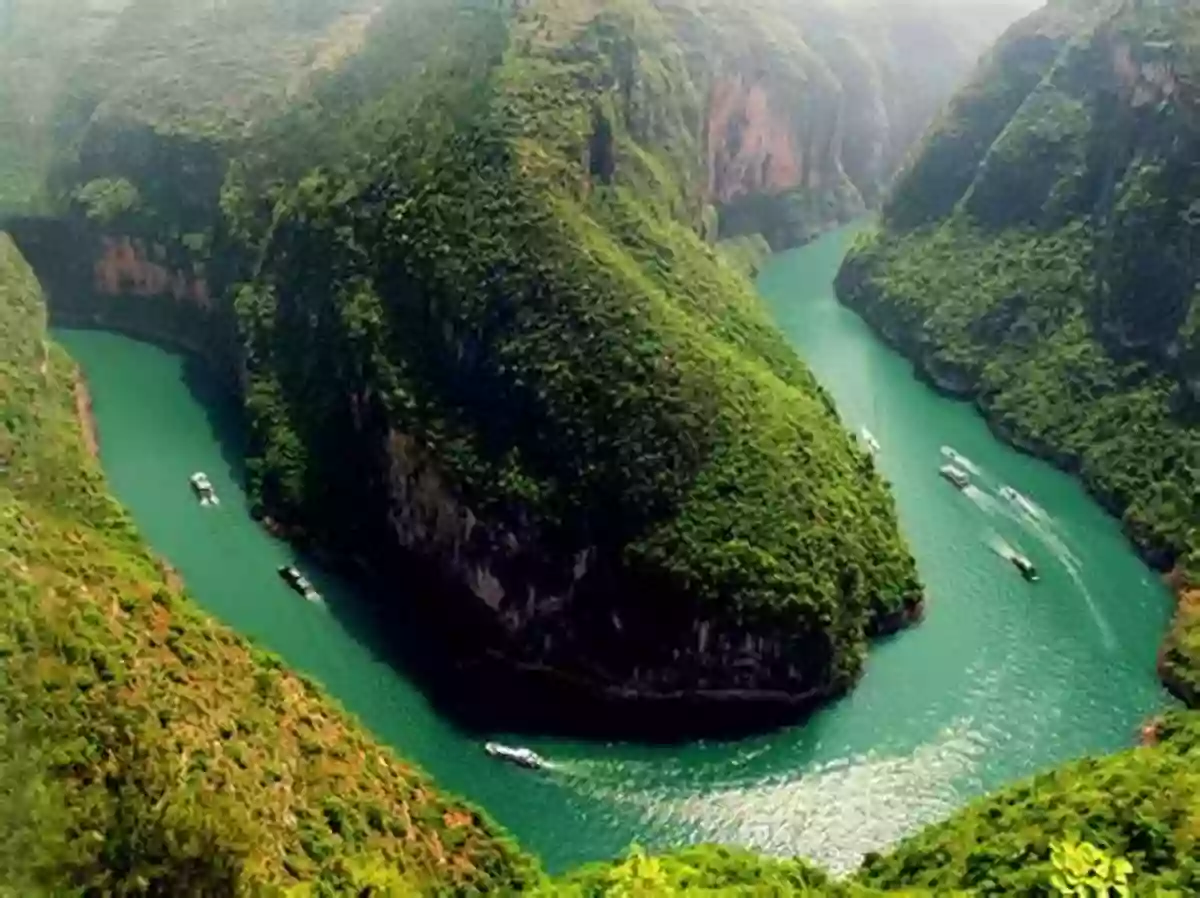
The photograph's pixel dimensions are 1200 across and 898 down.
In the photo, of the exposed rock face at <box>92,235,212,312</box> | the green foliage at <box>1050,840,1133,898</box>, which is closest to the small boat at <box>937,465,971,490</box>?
the green foliage at <box>1050,840,1133,898</box>

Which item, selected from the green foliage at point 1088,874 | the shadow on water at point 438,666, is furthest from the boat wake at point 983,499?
the green foliage at point 1088,874

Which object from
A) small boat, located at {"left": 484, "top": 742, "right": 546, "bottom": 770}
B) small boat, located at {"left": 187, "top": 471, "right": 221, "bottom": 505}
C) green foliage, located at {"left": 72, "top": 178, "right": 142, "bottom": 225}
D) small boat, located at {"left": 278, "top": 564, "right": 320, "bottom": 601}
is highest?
small boat, located at {"left": 484, "top": 742, "right": 546, "bottom": 770}

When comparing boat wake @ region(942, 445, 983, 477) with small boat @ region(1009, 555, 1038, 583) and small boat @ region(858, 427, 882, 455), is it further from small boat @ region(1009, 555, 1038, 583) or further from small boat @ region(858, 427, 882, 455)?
small boat @ region(1009, 555, 1038, 583)

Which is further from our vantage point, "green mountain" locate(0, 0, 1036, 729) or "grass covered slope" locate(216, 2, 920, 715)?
"green mountain" locate(0, 0, 1036, 729)

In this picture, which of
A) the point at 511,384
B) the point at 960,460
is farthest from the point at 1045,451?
the point at 511,384

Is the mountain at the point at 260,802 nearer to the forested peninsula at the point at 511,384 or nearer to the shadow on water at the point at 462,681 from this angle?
the forested peninsula at the point at 511,384
